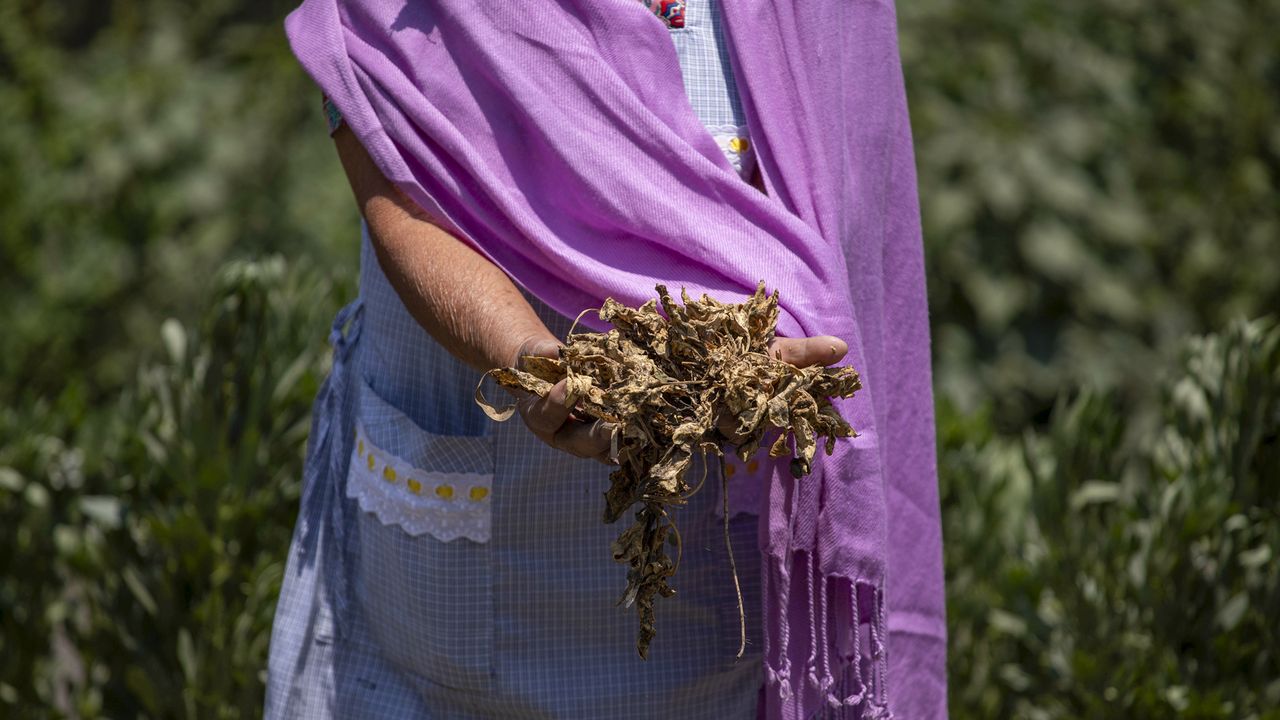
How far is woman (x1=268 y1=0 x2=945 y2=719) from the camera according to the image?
5.12 feet

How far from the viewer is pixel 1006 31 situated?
455 centimetres

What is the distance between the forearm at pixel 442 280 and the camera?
4.83 ft

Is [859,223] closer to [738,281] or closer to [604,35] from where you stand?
[738,281]

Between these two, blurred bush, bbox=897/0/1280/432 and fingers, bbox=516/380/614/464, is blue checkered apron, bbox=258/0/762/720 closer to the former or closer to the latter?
fingers, bbox=516/380/614/464

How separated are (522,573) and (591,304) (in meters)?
Result: 0.34

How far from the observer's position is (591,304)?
1579mm

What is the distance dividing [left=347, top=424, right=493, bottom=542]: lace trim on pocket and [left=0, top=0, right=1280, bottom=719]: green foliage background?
105 centimetres

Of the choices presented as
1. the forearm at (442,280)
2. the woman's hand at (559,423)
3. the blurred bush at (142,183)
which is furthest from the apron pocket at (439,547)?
the blurred bush at (142,183)

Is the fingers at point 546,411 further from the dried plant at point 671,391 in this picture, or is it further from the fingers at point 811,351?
the fingers at point 811,351

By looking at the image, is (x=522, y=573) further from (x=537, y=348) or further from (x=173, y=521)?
(x=173, y=521)

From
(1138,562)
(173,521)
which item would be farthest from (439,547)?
(1138,562)

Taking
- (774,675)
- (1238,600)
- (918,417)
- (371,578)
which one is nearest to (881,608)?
(774,675)

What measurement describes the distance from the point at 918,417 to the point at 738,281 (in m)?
0.42

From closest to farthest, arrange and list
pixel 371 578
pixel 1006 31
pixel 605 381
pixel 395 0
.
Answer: pixel 605 381 < pixel 395 0 < pixel 371 578 < pixel 1006 31
